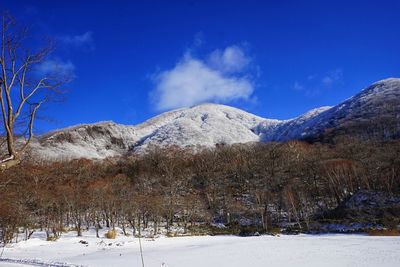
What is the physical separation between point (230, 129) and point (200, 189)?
4195 inches

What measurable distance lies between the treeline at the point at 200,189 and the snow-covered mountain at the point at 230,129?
1253 inches

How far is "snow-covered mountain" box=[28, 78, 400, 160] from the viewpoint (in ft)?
344

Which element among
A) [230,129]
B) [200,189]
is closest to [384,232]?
[200,189]

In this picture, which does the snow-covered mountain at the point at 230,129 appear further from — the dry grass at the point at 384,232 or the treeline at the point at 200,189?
the dry grass at the point at 384,232

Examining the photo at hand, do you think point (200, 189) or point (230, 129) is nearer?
point (200, 189)

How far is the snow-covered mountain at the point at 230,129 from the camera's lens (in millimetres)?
104762

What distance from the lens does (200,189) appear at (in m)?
62.7

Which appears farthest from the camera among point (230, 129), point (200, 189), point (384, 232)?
point (230, 129)

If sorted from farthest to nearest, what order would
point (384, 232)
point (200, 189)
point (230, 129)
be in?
point (230, 129) < point (200, 189) < point (384, 232)

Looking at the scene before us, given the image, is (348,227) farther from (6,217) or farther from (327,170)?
(6,217)

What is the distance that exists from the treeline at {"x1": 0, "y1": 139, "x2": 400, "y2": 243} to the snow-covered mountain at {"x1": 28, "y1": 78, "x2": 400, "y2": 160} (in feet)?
104

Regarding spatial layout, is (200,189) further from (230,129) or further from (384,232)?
(230,129)

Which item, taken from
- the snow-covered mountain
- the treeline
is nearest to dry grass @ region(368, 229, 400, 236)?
the treeline

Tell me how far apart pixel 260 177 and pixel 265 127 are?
118 m
